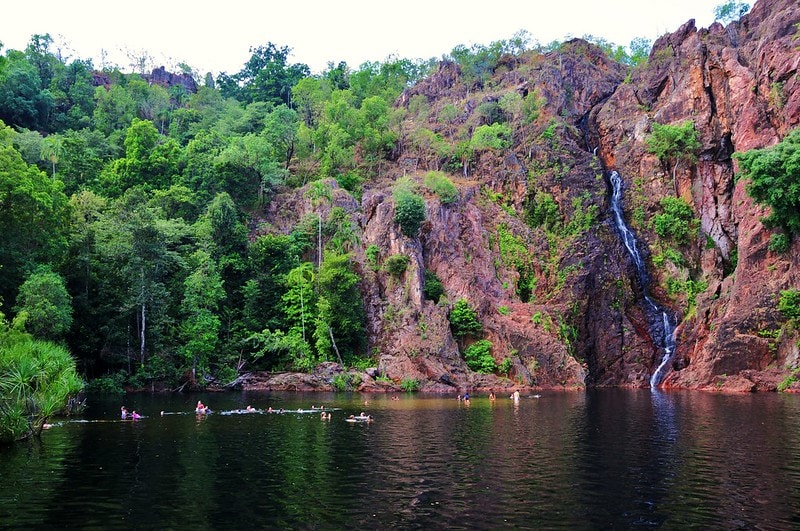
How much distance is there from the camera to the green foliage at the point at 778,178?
66750 millimetres

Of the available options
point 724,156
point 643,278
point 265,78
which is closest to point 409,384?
point 643,278

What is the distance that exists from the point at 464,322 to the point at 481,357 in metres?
4.43

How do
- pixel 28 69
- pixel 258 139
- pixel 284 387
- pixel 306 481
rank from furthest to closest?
pixel 28 69, pixel 258 139, pixel 284 387, pixel 306 481

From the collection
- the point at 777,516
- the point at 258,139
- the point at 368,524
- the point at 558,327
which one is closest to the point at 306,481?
the point at 368,524

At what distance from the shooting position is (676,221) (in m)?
84.4

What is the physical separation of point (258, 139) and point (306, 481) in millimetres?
73537

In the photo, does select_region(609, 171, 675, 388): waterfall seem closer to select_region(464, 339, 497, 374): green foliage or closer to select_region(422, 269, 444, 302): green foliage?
select_region(464, 339, 497, 374): green foliage

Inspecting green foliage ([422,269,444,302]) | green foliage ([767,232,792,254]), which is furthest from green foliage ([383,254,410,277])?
green foliage ([767,232,792,254])

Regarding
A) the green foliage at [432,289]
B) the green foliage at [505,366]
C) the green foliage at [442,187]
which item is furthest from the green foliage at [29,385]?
the green foliage at [442,187]

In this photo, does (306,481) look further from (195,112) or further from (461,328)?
(195,112)

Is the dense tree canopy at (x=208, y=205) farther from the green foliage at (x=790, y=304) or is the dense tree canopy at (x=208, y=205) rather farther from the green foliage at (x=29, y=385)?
the green foliage at (x=790, y=304)

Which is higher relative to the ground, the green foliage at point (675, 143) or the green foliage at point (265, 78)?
the green foliage at point (265, 78)

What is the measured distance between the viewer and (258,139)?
91188 mm

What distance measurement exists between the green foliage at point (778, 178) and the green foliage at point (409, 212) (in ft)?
116
